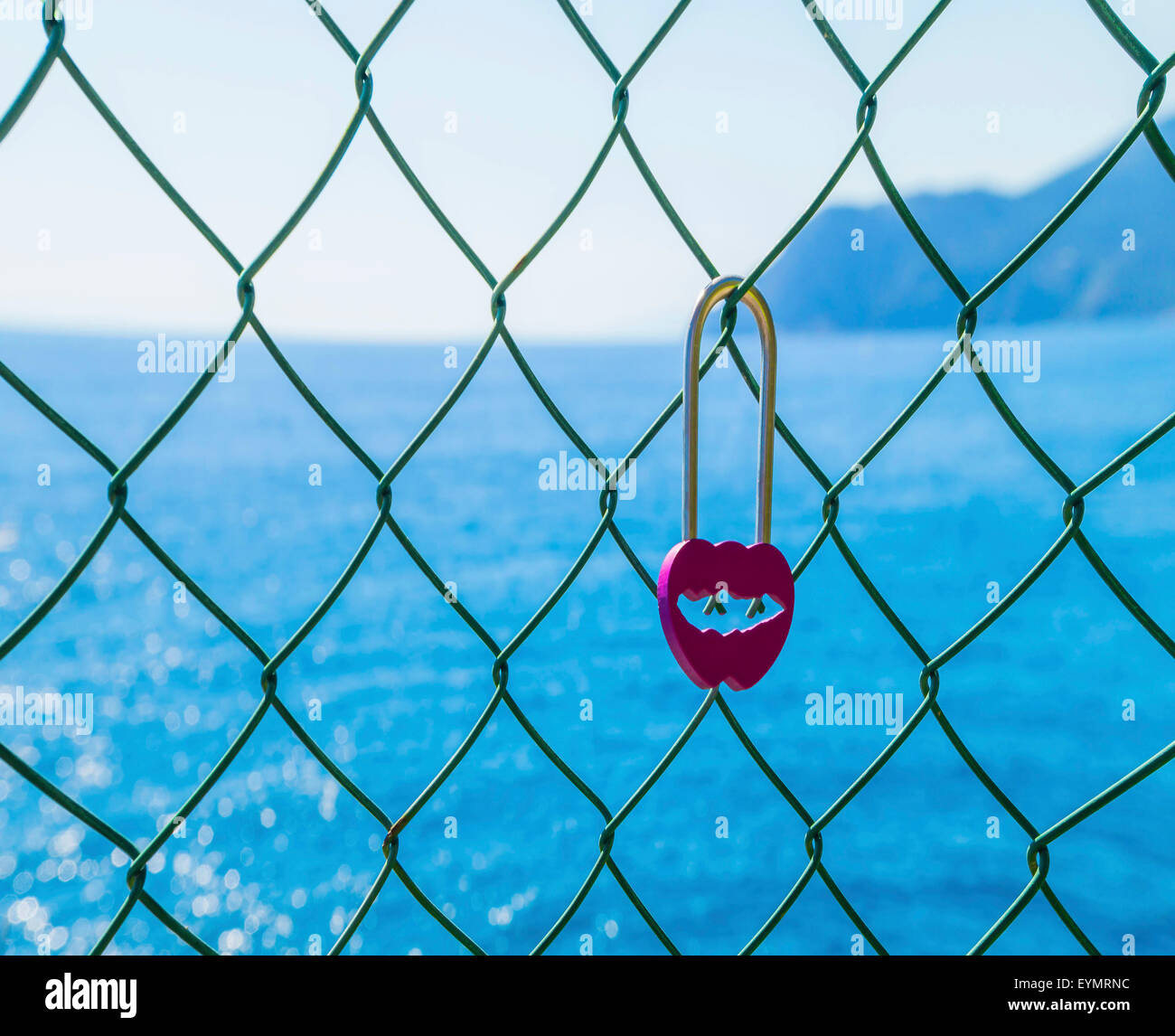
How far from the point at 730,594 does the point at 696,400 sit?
10cm

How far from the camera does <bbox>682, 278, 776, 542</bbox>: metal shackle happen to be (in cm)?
43

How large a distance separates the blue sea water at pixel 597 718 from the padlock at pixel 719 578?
144cm

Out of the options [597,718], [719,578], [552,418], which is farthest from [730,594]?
[597,718]

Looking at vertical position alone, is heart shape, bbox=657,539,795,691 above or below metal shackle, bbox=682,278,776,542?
below

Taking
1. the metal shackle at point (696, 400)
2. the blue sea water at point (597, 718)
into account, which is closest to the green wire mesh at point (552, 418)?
the metal shackle at point (696, 400)

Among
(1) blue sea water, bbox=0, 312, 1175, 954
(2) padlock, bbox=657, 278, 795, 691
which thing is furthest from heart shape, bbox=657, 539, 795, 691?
(1) blue sea water, bbox=0, 312, 1175, 954

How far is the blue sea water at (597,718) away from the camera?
6094 mm

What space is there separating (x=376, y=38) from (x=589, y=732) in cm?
773

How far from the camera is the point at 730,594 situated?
433 mm

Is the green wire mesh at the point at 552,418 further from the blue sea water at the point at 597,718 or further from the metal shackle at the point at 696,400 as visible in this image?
the blue sea water at the point at 597,718

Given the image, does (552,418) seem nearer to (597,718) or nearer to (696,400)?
(696,400)

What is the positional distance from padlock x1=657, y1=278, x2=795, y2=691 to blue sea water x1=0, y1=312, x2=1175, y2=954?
1440 millimetres

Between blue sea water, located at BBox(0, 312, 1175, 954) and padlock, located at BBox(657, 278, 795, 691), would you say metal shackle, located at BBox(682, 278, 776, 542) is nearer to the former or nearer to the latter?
padlock, located at BBox(657, 278, 795, 691)
